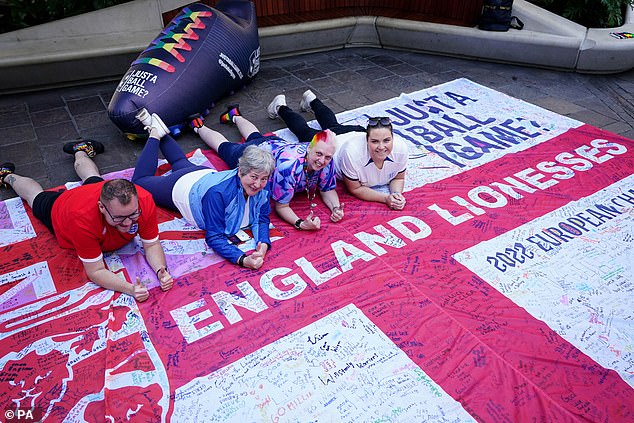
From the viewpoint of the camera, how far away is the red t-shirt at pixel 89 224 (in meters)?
2.44

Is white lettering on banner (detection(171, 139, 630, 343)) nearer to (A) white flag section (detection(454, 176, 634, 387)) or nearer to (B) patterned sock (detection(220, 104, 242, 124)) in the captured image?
(A) white flag section (detection(454, 176, 634, 387))

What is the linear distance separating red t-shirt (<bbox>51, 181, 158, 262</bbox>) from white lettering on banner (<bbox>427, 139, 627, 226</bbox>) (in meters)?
1.98

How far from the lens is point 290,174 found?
10.1 feet

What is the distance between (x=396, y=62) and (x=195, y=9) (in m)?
2.82

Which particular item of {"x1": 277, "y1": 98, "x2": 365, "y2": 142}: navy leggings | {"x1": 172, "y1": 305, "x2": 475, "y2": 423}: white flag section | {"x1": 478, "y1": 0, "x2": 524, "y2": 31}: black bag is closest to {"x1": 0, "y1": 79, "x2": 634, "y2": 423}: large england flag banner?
{"x1": 172, "y1": 305, "x2": 475, "y2": 423}: white flag section

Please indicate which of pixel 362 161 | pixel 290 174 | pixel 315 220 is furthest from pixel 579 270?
pixel 290 174

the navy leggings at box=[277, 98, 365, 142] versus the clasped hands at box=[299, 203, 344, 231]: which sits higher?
the navy leggings at box=[277, 98, 365, 142]

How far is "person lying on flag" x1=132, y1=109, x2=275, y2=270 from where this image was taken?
274 centimetres

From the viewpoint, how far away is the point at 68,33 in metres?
5.27

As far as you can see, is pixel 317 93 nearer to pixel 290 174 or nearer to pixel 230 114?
pixel 230 114

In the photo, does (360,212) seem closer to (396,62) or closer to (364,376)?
(364,376)

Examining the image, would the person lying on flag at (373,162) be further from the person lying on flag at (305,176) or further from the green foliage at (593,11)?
the green foliage at (593,11)

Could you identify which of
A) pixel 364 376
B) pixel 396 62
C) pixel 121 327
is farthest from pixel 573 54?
pixel 121 327

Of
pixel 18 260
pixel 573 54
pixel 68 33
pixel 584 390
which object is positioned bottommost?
pixel 584 390
